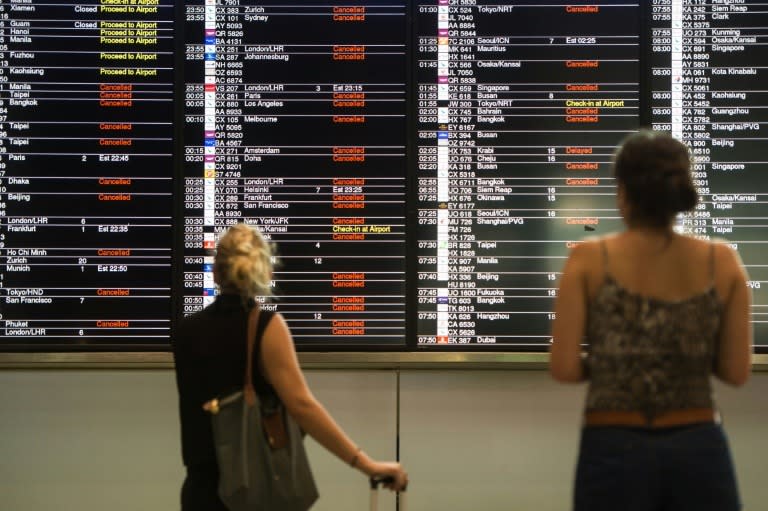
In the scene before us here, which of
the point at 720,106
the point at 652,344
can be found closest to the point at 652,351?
the point at 652,344

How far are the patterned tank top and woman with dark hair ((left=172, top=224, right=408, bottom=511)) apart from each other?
762 mm

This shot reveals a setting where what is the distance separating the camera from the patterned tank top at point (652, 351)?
175 cm

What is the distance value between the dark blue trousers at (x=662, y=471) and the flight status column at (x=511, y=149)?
199cm

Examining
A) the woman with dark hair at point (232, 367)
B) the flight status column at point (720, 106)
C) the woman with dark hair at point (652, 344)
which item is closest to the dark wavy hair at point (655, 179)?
the woman with dark hair at point (652, 344)

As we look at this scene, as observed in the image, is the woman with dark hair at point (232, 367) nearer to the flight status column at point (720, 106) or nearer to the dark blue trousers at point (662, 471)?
the dark blue trousers at point (662, 471)

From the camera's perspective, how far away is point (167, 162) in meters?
3.77

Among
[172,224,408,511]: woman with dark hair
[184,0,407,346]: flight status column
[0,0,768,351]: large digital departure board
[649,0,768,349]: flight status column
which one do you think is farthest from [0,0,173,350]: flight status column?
[649,0,768,349]: flight status column

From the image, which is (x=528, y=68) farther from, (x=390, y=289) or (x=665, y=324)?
(x=665, y=324)

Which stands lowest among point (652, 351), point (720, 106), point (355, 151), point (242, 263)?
point (652, 351)

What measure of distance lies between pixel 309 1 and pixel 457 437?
2242 mm

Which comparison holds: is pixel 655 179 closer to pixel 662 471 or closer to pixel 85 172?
pixel 662 471

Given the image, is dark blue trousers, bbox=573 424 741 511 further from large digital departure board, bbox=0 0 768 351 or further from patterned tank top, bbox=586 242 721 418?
large digital departure board, bbox=0 0 768 351

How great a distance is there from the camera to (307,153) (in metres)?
3.77

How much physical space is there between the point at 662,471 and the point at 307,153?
8.14ft
